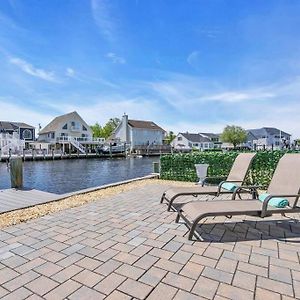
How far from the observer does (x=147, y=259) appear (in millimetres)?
2822

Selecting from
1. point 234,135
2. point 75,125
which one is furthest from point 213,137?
point 75,125

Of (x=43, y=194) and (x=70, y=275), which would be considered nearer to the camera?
(x=70, y=275)

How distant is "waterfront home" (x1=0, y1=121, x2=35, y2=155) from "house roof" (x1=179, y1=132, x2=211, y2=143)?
137 ft

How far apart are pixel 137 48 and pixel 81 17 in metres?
3.55

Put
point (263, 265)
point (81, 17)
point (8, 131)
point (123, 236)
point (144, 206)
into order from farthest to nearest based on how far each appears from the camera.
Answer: point (8, 131) < point (81, 17) < point (144, 206) < point (123, 236) < point (263, 265)

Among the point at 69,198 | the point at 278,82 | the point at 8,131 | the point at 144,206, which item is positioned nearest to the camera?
the point at 144,206

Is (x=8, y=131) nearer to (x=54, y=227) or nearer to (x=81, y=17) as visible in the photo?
(x=81, y=17)

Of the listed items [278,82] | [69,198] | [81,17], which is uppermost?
[81,17]

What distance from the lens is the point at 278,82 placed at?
13195 millimetres

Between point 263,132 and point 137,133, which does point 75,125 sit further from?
point 263,132

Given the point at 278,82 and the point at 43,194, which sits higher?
the point at 278,82

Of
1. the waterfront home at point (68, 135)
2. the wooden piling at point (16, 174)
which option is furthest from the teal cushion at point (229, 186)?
the waterfront home at point (68, 135)

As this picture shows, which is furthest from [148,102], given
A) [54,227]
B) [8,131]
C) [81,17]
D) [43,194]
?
[8,131]

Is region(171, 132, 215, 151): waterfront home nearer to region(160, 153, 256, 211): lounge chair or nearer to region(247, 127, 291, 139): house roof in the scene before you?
region(247, 127, 291, 139): house roof
